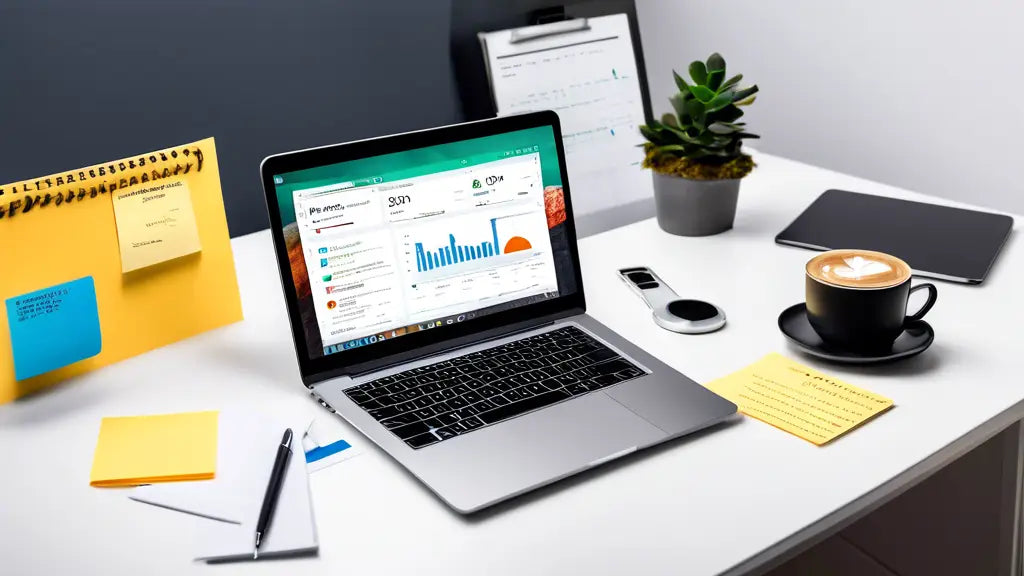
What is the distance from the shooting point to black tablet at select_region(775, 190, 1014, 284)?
3.88 feet

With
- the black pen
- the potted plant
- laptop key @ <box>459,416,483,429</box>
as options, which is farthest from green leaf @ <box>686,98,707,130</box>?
the black pen

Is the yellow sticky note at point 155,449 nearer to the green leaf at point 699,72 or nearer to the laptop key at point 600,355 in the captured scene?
the laptop key at point 600,355

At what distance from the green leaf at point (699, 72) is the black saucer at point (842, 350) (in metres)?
0.38

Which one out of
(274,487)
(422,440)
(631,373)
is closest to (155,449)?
(274,487)

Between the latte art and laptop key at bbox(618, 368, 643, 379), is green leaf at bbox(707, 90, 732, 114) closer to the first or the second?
the latte art

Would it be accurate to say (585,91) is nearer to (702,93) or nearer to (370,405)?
(702,93)

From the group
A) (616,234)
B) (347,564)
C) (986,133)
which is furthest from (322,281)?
(986,133)

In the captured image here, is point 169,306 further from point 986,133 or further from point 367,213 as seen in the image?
point 986,133

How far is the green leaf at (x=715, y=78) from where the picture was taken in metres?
1.26

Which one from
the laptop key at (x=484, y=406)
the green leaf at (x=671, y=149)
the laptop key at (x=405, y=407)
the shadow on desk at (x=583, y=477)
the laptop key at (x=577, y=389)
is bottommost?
the shadow on desk at (x=583, y=477)

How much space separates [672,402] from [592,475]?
14 centimetres

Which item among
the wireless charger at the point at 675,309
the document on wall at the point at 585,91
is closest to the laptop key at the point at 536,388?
the wireless charger at the point at 675,309

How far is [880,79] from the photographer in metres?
2.01

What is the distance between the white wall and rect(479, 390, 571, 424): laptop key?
1.40m
